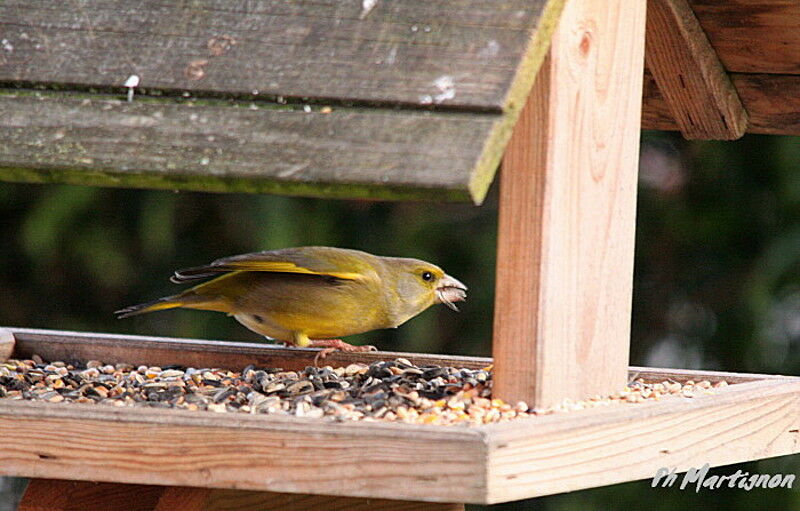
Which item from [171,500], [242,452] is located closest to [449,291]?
[171,500]

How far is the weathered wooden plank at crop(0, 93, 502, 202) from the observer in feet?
6.18

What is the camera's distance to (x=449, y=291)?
3562 millimetres

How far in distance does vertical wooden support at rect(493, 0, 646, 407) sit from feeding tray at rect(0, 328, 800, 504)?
0.46 ft

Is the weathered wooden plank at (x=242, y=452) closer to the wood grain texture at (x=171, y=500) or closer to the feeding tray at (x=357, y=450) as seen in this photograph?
the feeding tray at (x=357, y=450)

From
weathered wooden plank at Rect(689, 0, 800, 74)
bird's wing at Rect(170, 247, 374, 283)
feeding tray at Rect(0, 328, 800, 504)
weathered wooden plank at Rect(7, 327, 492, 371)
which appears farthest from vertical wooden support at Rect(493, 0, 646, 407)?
bird's wing at Rect(170, 247, 374, 283)

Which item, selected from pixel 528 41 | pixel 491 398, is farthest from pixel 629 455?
pixel 528 41

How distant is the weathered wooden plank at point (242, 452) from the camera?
1.94m

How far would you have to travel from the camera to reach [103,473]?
210 centimetres

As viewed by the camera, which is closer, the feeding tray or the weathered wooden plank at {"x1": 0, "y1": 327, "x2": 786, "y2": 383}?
the feeding tray

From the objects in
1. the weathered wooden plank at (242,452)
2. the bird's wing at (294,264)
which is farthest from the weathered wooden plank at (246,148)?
the bird's wing at (294,264)

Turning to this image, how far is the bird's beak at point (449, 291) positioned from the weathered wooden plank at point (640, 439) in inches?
37.9

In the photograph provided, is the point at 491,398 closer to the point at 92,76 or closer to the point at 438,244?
the point at 92,76

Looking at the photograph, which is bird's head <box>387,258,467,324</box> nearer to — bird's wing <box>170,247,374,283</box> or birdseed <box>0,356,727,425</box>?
bird's wing <box>170,247,374,283</box>

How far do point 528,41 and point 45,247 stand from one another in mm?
3640
